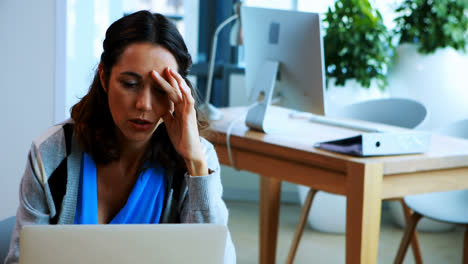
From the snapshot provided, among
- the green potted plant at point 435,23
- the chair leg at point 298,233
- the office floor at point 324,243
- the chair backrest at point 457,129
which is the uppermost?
the green potted plant at point 435,23

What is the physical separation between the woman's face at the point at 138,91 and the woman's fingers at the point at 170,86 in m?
0.02

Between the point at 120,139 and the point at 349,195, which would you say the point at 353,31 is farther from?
the point at 120,139

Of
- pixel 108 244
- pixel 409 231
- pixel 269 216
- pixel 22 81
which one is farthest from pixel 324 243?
A: pixel 108 244

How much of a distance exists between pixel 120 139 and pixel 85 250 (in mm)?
641

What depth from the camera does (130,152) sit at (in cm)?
149

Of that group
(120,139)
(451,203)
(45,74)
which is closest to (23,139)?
(45,74)

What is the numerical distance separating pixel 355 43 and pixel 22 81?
6.42 feet

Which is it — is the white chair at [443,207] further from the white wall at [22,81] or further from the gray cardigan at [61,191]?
the white wall at [22,81]

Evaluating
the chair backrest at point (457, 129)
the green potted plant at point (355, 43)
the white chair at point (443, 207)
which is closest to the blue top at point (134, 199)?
the white chair at point (443, 207)

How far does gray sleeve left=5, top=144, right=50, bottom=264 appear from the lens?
129 centimetres

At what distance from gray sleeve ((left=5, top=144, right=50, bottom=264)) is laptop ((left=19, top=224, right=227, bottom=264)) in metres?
0.45

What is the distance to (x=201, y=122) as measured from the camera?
1.60 metres

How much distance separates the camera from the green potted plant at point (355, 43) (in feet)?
11.0

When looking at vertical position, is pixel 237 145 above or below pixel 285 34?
below
